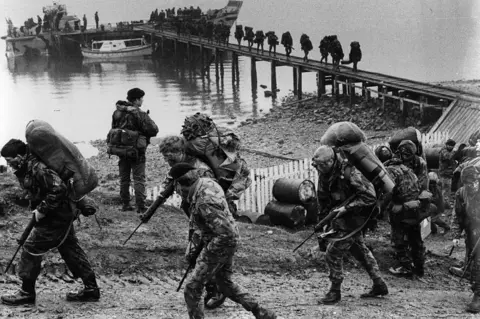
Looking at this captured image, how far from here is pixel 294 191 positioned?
9984 mm

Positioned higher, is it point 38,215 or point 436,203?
point 38,215

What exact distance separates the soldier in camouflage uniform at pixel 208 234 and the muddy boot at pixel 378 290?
5.04 ft

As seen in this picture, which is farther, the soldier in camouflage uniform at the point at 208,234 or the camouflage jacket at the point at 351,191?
the camouflage jacket at the point at 351,191

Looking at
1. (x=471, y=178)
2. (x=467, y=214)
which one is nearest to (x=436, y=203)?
(x=467, y=214)

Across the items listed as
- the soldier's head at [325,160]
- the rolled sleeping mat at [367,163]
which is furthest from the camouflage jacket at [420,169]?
the soldier's head at [325,160]

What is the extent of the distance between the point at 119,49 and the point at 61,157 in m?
64.9

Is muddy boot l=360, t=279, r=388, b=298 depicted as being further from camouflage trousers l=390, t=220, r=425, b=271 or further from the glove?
the glove

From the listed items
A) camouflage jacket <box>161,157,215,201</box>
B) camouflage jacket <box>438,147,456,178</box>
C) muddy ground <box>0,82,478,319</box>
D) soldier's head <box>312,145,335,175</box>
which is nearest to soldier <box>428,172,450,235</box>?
muddy ground <box>0,82,478,319</box>

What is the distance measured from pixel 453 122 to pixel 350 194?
→ 43.1ft

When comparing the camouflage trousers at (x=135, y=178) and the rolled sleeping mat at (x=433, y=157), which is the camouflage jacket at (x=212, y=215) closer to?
the camouflage trousers at (x=135, y=178)

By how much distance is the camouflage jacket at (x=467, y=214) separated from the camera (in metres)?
6.38

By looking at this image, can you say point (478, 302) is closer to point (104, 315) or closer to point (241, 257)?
point (241, 257)

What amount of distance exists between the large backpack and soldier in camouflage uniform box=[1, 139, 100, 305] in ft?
0.23

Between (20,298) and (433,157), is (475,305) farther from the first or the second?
(433,157)
